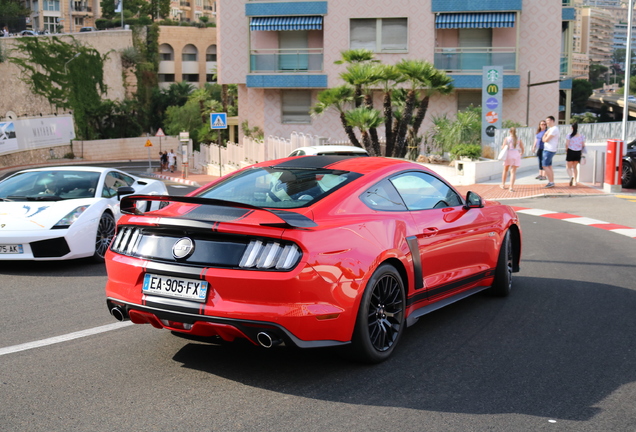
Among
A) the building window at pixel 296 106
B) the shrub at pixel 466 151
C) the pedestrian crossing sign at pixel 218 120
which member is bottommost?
the shrub at pixel 466 151

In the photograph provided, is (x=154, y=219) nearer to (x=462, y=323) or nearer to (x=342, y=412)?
(x=342, y=412)

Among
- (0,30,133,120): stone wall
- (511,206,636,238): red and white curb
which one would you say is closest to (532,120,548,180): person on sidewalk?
(511,206,636,238): red and white curb

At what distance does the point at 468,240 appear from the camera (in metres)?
6.73

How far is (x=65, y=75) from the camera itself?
2549 inches

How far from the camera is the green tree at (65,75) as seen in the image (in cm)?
6203

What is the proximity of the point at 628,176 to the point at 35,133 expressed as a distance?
155ft

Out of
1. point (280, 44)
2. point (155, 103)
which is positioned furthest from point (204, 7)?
point (280, 44)

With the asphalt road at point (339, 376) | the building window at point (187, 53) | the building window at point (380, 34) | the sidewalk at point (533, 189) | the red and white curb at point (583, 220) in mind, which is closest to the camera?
the asphalt road at point (339, 376)

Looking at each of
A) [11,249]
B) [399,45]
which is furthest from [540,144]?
[399,45]

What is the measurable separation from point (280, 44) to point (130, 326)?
35.7 metres

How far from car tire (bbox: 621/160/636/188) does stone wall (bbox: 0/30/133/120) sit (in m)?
50.9

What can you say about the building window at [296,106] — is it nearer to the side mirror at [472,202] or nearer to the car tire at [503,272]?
the car tire at [503,272]

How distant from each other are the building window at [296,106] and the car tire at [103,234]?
1205 inches

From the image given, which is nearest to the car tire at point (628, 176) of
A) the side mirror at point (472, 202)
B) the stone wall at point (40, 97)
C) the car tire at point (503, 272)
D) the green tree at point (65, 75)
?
the car tire at point (503, 272)
